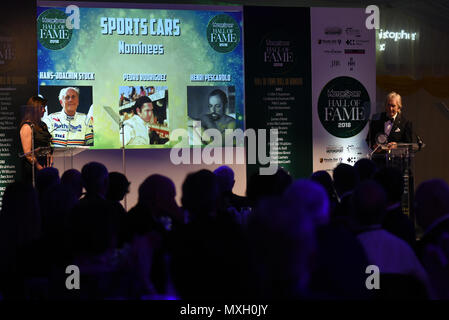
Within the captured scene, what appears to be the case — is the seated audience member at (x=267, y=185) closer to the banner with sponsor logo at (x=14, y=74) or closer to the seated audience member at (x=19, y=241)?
the seated audience member at (x=19, y=241)

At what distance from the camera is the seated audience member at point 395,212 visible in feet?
9.98

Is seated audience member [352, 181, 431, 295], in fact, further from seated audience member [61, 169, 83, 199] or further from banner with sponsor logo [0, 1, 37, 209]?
banner with sponsor logo [0, 1, 37, 209]

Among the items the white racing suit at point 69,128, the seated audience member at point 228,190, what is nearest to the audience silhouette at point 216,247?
the seated audience member at point 228,190

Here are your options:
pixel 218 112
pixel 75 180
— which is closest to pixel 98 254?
pixel 75 180

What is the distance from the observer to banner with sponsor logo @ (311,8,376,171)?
8906 mm

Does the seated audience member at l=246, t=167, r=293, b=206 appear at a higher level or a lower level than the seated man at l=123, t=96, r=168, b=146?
lower

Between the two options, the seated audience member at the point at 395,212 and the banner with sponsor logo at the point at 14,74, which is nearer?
the seated audience member at the point at 395,212

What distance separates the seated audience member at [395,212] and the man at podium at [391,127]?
125 inches

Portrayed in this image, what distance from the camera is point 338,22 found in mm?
8938

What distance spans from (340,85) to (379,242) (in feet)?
22.6

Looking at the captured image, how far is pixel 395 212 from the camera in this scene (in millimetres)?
3152

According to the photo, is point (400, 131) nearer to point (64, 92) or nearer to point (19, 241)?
point (64, 92)

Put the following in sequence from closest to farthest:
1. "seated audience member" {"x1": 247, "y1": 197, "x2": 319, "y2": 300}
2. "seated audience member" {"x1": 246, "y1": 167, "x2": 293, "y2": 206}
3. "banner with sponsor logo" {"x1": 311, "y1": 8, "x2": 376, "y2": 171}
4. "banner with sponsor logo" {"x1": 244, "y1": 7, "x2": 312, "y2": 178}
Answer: "seated audience member" {"x1": 247, "y1": 197, "x2": 319, "y2": 300}, "seated audience member" {"x1": 246, "y1": 167, "x2": 293, "y2": 206}, "banner with sponsor logo" {"x1": 244, "y1": 7, "x2": 312, "y2": 178}, "banner with sponsor logo" {"x1": 311, "y1": 8, "x2": 376, "y2": 171}

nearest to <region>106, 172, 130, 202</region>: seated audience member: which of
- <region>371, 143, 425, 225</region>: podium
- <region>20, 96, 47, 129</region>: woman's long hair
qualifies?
<region>20, 96, 47, 129</region>: woman's long hair
